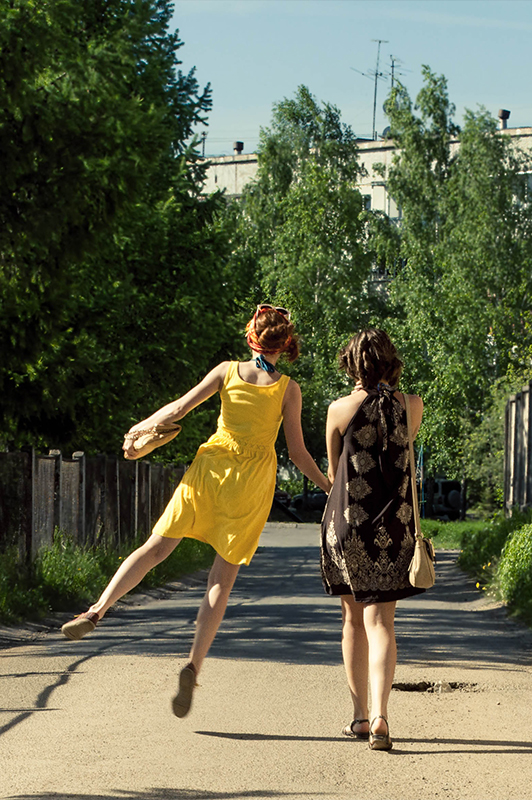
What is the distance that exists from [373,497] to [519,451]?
16.3 m

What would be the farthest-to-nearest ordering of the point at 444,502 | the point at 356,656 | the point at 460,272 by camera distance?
the point at 444,502
the point at 460,272
the point at 356,656

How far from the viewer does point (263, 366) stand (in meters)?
6.30

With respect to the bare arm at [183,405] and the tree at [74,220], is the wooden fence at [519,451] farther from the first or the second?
the bare arm at [183,405]

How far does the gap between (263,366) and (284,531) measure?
1688 inches

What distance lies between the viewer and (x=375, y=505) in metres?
6.01

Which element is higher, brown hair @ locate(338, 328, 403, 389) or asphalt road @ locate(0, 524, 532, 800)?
brown hair @ locate(338, 328, 403, 389)

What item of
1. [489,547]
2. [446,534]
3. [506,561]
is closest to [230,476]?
[506,561]

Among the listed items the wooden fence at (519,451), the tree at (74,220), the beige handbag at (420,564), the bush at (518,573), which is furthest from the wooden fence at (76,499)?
Result: the beige handbag at (420,564)

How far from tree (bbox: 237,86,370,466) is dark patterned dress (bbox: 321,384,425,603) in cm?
5183

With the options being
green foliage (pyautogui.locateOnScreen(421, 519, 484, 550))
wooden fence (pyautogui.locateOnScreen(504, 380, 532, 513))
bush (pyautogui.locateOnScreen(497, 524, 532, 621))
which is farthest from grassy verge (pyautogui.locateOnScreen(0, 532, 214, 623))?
green foliage (pyautogui.locateOnScreen(421, 519, 484, 550))

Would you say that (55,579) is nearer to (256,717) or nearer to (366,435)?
(256,717)

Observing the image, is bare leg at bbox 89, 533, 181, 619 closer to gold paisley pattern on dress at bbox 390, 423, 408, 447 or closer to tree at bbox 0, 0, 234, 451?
gold paisley pattern on dress at bbox 390, 423, 408, 447

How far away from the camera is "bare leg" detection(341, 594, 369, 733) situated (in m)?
6.19

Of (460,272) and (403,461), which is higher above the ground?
(460,272)
